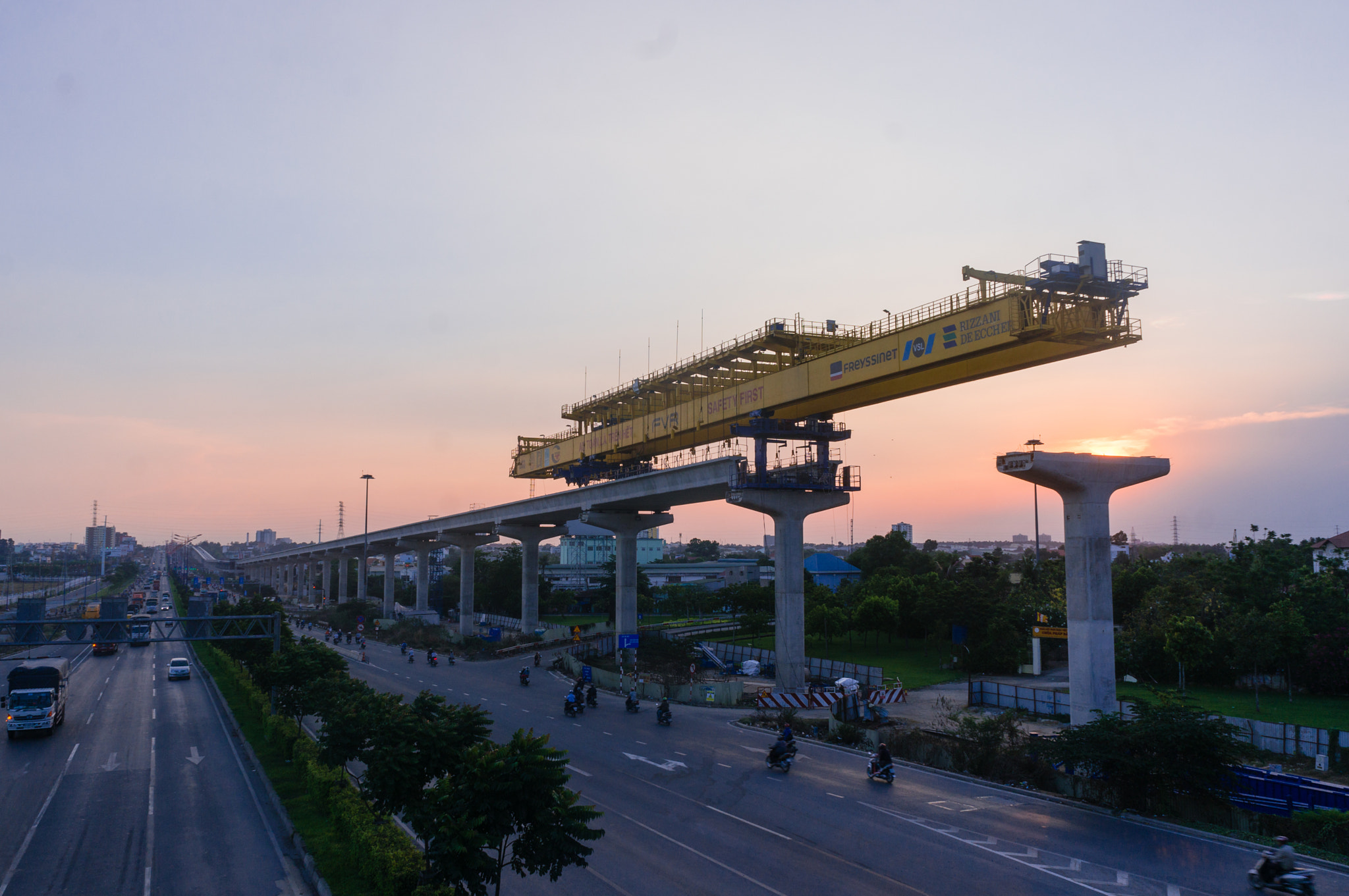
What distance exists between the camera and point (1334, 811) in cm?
2005

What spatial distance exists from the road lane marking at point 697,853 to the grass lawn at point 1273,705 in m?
22.9

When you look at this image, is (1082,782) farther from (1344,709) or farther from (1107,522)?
(1344,709)

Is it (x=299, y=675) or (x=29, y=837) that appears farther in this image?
(x=299, y=675)

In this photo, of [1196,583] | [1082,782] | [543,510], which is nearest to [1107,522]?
[1082,782]

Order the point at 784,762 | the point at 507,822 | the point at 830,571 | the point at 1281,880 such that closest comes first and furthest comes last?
1. the point at 507,822
2. the point at 1281,880
3. the point at 784,762
4. the point at 830,571

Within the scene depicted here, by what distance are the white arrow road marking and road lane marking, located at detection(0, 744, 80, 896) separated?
58.5 ft

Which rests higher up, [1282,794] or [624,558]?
[624,558]

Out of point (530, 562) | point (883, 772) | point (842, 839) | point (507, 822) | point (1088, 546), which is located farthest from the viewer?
point (530, 562)

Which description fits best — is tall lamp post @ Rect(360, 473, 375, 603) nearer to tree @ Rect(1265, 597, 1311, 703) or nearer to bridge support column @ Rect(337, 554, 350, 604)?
bridge support column @ Rect(337, 554, 350, 604)

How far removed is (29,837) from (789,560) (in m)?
34.0

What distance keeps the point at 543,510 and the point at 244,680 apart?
3109cm

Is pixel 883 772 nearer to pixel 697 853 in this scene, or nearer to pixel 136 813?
pixel 697 853

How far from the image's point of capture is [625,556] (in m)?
64.2

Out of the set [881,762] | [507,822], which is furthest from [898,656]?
[507,822]
